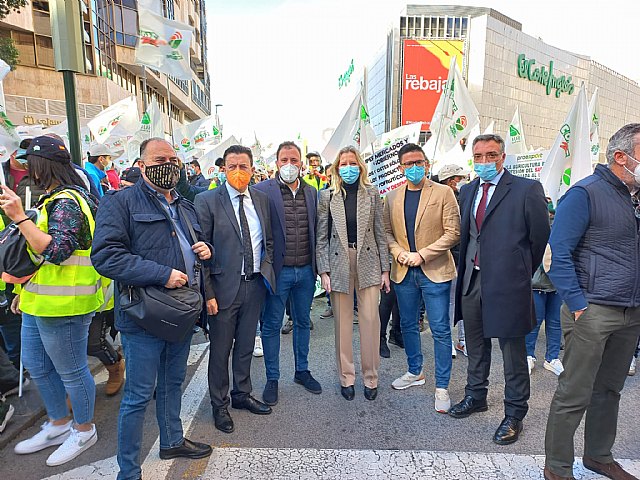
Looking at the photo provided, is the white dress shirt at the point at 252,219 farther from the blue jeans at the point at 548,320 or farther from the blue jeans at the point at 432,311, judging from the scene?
the blue jeans at the point at 548,320

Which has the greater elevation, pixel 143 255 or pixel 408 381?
pixel 143 255

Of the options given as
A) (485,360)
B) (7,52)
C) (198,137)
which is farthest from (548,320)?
(7,52)

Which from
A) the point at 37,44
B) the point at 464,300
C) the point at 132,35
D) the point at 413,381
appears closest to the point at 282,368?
the point at 413,381

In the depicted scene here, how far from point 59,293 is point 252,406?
173 cm

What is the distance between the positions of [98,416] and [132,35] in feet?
96.8

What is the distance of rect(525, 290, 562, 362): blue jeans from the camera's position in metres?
4.45

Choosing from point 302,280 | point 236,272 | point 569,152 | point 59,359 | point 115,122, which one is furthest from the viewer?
point 115,122

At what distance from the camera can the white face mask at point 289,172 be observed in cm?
372

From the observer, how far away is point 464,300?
11.5 feet

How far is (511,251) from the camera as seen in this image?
3.15 meters

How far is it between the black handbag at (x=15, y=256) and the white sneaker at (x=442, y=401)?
320 centimetres

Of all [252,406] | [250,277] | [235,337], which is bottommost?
[252,406]

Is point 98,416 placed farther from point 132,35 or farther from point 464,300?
point 132,35

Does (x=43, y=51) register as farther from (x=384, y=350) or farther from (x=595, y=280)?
(x=595, y=280)
